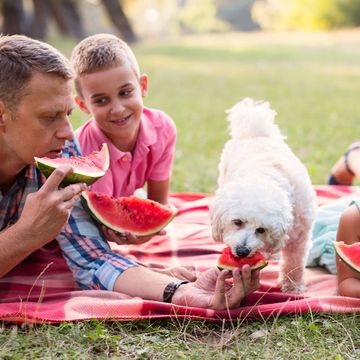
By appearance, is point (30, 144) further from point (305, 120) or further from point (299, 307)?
point (305, 120)

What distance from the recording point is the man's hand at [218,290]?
330 centimetres

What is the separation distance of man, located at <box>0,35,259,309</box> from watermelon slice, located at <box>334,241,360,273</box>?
48cm

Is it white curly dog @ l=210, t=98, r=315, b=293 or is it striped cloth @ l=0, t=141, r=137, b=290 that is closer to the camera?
white curly dog @ l=210, t=98, r=315, b=293

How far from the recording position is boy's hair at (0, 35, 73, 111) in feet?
11.1

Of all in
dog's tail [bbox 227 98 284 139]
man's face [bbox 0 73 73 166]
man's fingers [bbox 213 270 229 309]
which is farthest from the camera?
dog's tail [bbox 227 98 284 139]

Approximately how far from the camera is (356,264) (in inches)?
135

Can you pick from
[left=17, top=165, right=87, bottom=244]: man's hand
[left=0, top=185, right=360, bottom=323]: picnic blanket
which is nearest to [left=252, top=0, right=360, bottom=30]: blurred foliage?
[left=0, top=185, right=360, bottom=323]: picnic blanket

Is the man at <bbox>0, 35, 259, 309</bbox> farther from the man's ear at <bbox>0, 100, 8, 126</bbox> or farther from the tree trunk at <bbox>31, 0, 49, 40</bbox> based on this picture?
the tree trunk at <bbox>31, 0, 49, 40</bbox>

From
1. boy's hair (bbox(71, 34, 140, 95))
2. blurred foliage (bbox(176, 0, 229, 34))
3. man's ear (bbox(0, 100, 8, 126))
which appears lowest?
blurred foliage (bbox(176, 0, 229, 34))

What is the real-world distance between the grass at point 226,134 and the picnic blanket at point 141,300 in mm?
55

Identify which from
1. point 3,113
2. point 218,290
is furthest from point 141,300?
point 3,113

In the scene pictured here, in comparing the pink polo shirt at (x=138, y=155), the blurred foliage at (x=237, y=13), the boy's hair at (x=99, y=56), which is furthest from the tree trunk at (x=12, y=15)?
the blurred foliage at (x=237, y=13)

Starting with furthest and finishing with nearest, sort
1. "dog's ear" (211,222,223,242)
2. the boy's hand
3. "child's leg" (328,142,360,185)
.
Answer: "child's leg" (328,142,360,185) → the boy's hand → "dog's ear" (211,222,223,242)

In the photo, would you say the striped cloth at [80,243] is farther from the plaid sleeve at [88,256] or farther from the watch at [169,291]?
the watch at [169,291]
